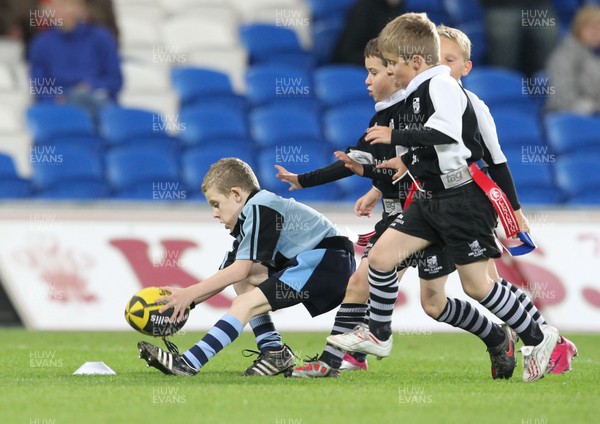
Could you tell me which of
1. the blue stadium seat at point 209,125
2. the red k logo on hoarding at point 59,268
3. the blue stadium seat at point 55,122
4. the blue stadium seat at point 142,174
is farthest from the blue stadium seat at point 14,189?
the blue stadium seat at point 209,125

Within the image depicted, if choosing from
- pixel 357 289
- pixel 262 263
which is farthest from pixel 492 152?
pixel 262 263

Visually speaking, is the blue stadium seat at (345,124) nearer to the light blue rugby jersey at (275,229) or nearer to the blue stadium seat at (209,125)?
the blue stadium seat at (209,125)

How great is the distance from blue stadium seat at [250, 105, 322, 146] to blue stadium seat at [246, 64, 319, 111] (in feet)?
0.84

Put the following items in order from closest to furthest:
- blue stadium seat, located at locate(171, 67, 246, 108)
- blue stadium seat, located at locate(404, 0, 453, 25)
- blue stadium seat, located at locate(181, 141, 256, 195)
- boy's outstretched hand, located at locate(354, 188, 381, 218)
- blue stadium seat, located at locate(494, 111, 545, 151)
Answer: boy's outstretched hand, located at locate(354, 188, 381, 218), blue stadium seat, located at locate(181, 141, 256, 195), blue stadium seat, located at locate(494, 111, 545, 151), blue stadium seat, located at locate(171, 67, 246, 108), blue stadium seat, located at locate(404, 0, 453, 25)

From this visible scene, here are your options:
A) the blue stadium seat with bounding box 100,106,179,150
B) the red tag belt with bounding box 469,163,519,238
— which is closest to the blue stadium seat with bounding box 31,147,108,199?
the blue stadium seat with bounding box 100,106,179,150

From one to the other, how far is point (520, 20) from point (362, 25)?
5.84 ft

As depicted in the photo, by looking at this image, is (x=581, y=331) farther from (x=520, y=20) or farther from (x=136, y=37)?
(x=136, y=37)

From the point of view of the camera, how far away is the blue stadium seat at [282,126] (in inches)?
505

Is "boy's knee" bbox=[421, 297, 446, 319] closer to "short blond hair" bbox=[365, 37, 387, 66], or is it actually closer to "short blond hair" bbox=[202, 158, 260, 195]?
"short blond hair" bbox=[202, 158, 260, 195]

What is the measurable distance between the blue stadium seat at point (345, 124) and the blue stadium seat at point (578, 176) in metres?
→ 2.02

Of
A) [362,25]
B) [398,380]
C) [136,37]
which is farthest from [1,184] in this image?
[398,380]

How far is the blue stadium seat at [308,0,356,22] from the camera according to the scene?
1446 centimetres

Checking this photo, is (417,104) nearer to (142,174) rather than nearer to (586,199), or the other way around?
(142,174)

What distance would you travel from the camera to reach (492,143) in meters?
6.89
